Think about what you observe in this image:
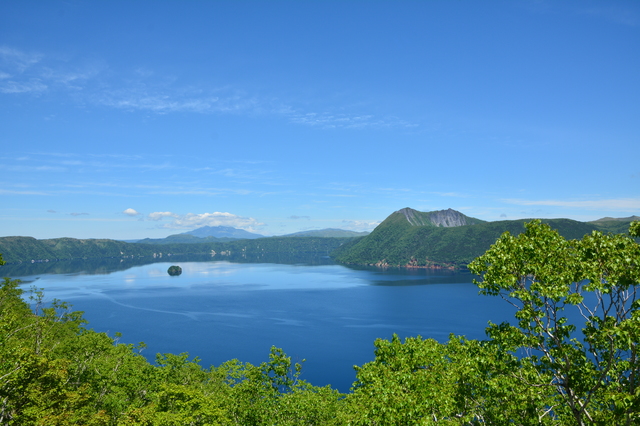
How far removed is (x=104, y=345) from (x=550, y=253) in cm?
5443

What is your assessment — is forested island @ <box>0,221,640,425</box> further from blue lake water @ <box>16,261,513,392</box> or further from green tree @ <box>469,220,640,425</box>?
blue lake water @ <box>16,261,513,392</box>

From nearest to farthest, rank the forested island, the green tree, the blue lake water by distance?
1. the green tree
2. the forested island
3. the blue lake water

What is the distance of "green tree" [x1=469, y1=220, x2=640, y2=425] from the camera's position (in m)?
13.5

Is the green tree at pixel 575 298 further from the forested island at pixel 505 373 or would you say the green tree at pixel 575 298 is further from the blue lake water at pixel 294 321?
the blue lake water at pixel 294 321

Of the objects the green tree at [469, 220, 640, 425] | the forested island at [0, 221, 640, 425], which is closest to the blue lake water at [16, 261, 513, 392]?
the forested island at [0, 221, 640, 425]

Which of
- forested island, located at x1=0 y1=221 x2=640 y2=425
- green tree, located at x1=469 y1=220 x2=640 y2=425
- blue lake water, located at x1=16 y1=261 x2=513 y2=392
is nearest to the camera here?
green tree, located at x1=469 y1=220 x2=640 y2=425

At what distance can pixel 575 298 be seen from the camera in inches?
551

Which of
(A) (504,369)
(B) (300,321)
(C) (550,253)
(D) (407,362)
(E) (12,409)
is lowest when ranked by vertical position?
(B) (300,321)

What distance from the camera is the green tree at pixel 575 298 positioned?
530 inches

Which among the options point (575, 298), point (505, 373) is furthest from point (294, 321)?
Result: point (575, 298)

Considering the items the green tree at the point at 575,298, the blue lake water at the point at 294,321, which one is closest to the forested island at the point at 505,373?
the green tree at the point at 575,298

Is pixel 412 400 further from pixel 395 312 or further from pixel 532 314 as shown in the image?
pixel 395 312

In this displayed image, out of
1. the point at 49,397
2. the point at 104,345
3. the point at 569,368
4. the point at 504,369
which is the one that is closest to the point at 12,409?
the point at 49,397

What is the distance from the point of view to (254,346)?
10531 centimetres
